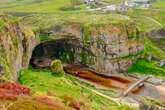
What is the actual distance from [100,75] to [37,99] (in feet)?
205

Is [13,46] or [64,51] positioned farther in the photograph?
[64,51]

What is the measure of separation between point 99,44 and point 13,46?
28416mm

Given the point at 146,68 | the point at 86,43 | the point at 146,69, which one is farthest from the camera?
the point at 146,68

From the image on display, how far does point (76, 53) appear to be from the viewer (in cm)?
9500

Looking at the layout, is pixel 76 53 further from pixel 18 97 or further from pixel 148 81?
pixel 18 97

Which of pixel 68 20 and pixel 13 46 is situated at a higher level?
pixel 13 46

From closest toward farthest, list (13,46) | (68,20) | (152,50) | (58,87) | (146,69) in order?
(58,87)
(13,46)
(68,20)
(146,69)
(152,50)

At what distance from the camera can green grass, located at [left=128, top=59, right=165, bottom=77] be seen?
98125 millimetres

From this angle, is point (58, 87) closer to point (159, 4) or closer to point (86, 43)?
point (86, 43)

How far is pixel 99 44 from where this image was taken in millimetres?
93875

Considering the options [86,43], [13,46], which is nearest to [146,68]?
[86,43]

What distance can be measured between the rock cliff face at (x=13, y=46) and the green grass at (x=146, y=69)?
78.3 ft

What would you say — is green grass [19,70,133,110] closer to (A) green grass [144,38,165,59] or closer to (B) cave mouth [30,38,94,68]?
(B) cave mouth [30,38,94,68]

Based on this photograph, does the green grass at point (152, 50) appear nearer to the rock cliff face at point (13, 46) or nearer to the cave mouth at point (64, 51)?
the cave mouth at point (64, 51)
